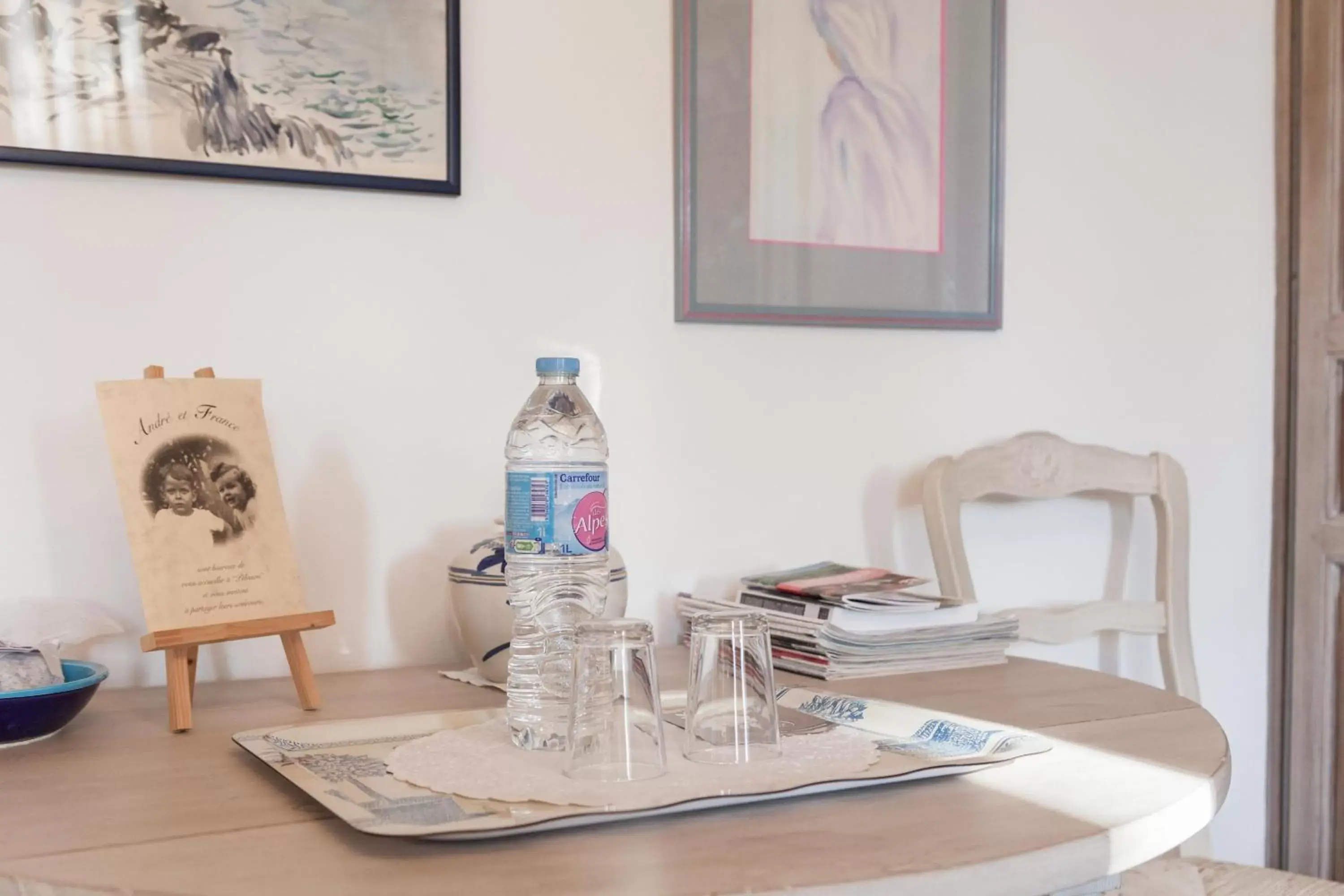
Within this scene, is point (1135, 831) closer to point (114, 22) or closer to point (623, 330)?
point (623, 330)

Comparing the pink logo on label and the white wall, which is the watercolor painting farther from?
the pink logo on label

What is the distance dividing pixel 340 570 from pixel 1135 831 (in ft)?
3.53

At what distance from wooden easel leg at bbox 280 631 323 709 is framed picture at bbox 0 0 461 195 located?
0.61 meters

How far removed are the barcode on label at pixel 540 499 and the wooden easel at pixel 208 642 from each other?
1.13 feet

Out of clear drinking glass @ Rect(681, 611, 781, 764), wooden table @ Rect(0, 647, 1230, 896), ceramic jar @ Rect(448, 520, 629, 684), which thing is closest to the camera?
wooden table @ Rect(0, 647, 1230, 896)

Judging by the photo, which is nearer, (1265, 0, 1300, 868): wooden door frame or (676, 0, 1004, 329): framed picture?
(676, 0, 1004, 329): framed picture

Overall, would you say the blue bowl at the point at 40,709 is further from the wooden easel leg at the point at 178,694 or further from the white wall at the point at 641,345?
the white wall at the point at 641,345

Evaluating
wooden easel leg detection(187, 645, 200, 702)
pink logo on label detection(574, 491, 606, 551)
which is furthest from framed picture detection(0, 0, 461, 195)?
pink logo on label detection(574, 491, 606, 551)

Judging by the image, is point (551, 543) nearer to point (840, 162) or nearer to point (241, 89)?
point (241, 89)

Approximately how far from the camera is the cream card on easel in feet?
3.92

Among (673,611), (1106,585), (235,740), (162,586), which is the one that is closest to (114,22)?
(162,586)

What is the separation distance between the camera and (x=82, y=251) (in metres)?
1.44

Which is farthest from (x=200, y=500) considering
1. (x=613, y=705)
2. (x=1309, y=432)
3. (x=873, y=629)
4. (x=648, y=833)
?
(x=1309, y=432)

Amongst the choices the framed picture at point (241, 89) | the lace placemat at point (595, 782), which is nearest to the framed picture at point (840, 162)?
the framed picture at point (241, 89)
